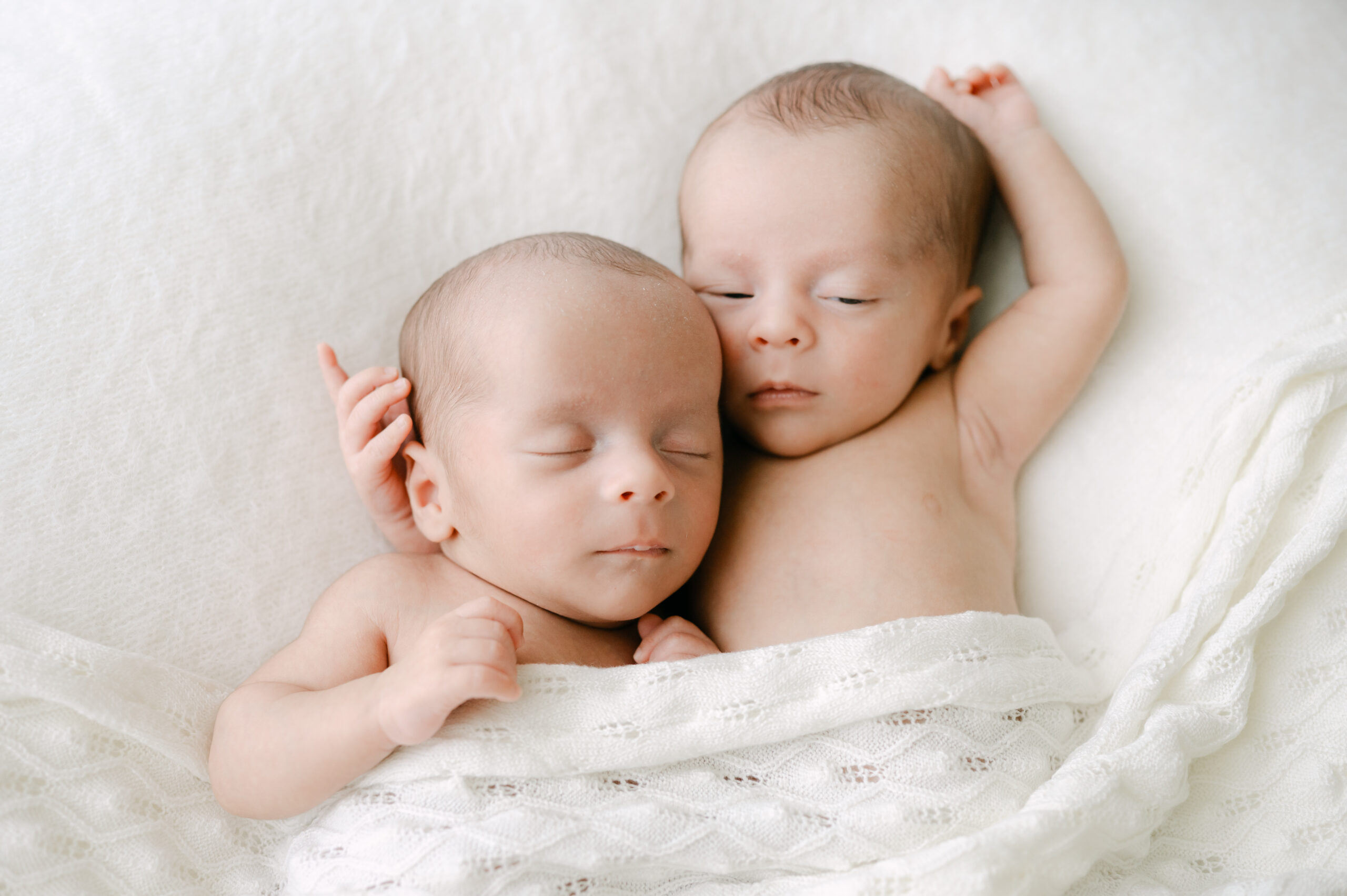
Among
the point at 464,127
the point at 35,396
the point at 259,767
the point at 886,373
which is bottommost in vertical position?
the point at 259,767

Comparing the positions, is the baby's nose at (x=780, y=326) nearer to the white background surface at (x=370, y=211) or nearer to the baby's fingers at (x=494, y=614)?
the white background surface at (x=370, y=211)

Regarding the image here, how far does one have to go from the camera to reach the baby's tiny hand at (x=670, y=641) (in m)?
1.33

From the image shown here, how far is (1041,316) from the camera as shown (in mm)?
1551

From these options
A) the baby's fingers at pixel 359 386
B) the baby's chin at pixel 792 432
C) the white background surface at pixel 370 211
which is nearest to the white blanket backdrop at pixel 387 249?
the white background surface at pixel 370 211

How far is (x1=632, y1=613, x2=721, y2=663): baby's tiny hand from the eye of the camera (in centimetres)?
133

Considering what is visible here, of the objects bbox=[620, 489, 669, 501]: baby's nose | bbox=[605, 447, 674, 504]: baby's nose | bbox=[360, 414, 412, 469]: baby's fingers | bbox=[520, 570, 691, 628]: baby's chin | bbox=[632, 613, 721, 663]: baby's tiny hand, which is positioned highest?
bbox=[605, 447, 674, 504]: baby's nose

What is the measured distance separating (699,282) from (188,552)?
32.7 inches

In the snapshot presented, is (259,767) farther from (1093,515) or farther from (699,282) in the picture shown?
(1093,515)

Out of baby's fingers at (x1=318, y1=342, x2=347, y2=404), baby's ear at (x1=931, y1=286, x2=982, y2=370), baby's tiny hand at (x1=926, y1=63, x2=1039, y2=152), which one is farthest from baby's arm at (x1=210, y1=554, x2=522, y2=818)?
baby's tiny hand at (x1=926, y1=63, x2=1039, y2=152)

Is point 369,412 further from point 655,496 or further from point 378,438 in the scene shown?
point 655,496

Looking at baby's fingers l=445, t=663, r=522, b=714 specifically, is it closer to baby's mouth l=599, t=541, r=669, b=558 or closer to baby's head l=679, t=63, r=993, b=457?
baby's mouth l=599, t=541, r=669, b=558

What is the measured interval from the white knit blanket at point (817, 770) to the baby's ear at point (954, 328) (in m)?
0.48

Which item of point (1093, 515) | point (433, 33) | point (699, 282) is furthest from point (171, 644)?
point (1093, 515)

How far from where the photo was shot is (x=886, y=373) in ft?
4.89
